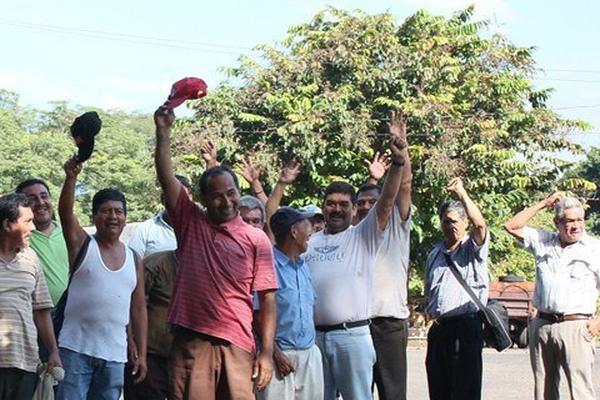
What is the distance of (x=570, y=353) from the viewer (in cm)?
973

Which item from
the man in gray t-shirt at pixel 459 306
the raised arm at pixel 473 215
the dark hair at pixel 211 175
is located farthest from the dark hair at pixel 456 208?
the dark hair at pixel 211 175

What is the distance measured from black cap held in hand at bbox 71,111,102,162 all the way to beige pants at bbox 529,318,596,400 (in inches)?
179

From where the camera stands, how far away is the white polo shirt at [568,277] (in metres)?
9.80

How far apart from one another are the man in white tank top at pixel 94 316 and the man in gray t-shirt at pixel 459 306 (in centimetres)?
294

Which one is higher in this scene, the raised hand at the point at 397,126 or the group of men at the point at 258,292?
the raised hand at the point at 397,126

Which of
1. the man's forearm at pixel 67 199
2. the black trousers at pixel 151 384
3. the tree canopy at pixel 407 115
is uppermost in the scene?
the tree canopy at pixel 407 115

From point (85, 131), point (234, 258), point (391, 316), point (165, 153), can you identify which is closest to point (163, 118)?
point (165, 153)

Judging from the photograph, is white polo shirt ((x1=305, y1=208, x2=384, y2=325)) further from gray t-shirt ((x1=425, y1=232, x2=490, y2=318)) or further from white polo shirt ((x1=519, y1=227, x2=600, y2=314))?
white polo shirt ((x1=519, y1=227, x2=600, y2=314))

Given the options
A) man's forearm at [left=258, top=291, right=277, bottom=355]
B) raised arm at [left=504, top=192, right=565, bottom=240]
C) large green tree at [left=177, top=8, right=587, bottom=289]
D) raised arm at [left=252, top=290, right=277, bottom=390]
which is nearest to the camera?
raised arm at [left=252, top=290, right=277, bottom=390]

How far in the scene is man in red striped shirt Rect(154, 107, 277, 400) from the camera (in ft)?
20.4

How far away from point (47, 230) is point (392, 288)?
103 inches

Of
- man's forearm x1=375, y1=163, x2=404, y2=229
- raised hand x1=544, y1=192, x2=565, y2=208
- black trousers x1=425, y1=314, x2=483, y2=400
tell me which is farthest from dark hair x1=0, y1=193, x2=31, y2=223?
raised hand x1=544, y1=192, x2=565, y2=208

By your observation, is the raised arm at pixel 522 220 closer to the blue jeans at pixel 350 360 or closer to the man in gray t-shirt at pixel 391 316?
the man in gray t-shirt at pixel 391 316

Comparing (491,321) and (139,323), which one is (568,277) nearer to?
(491,321)
